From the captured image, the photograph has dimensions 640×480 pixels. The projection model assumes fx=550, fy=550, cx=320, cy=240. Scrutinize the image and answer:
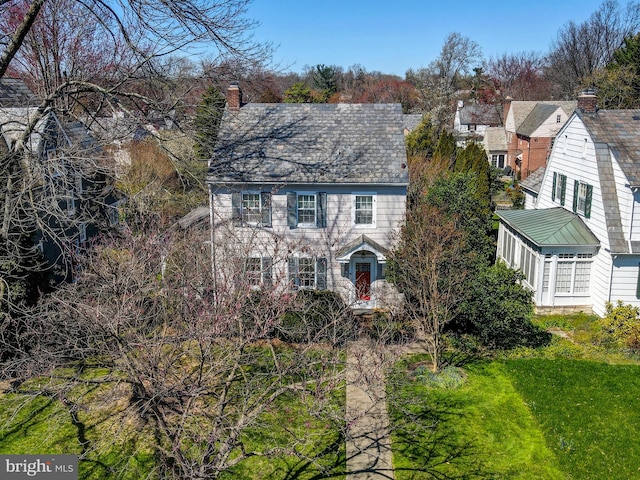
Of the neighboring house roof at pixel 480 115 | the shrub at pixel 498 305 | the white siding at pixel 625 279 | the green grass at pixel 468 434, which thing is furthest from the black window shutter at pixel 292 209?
the neighboring house roof at pixel 480 115

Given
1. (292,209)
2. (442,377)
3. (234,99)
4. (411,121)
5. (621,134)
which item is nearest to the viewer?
(442,377)

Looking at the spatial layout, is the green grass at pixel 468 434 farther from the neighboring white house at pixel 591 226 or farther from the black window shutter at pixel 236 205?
the black window shutter at pixel 236 205

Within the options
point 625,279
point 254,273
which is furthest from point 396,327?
point 625,279

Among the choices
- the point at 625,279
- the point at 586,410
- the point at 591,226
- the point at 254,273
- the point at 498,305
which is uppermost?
the point at 254,273

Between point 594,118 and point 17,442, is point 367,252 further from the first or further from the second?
point 17,442

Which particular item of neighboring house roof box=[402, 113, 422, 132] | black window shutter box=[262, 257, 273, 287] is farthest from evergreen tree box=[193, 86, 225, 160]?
neighboring house roof box=[402, 113, 422, 132]

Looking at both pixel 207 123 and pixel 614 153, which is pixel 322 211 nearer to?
pixel 207 123
